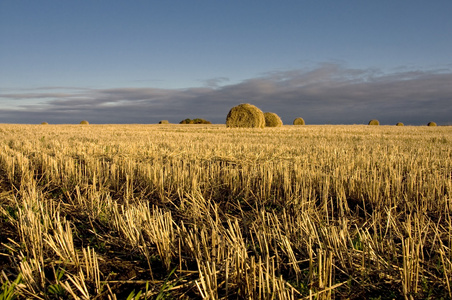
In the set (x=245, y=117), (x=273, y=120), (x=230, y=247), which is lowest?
(x=230, y=247)

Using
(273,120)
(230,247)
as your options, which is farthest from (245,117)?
(230,247)

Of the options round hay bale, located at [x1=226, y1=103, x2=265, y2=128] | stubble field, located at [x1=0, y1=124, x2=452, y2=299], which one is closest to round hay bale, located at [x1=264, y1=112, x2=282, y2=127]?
round hay bale, located at [x1=226, y1=103, x2=265, y2=128]

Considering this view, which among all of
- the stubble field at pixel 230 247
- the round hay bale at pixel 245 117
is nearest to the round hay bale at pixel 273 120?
the round hay bale at pixel 245 117

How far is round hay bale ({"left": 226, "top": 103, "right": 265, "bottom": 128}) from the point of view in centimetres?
2270

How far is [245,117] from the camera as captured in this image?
22922 millimetres

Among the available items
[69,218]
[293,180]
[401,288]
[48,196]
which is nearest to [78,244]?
[69,218]

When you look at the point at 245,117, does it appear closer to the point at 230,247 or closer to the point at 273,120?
the point at 273,120

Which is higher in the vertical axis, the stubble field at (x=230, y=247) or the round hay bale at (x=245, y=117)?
the round hay bale at (x=245, y=117)

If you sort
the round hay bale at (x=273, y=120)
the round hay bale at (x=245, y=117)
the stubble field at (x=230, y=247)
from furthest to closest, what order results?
the round hay bale at (x=273, y=120) → the round hay bale at (x=245, y=117) → the stubble field at (x=230, y=247)

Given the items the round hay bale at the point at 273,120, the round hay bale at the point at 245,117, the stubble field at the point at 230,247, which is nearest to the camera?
the stubble field at the point at 230,247

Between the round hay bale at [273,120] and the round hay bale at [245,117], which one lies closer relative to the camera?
the round hay bale at [245,117]

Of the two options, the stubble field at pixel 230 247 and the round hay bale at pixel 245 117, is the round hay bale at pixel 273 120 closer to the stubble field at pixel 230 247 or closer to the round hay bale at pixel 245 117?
the round hay bale at pixel 245 117

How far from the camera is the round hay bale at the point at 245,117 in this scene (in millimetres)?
22703

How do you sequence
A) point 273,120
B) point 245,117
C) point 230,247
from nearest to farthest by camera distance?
1. point 230,247
2. point 245,117
3. point 273,120
